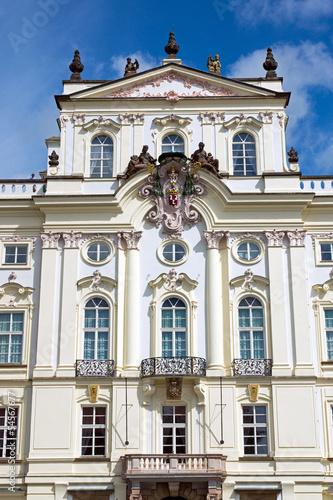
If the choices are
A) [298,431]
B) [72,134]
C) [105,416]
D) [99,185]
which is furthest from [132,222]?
[298,431]

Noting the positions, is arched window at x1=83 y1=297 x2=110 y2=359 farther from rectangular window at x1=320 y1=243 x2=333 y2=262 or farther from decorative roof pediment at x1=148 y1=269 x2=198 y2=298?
rectangular window at x1=320 y1=243 x2=333 y2=262

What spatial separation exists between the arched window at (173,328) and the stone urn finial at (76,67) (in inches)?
425

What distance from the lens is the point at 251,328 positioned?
3047 cm

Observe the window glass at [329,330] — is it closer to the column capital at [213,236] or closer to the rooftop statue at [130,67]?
the column capital at [213,236]

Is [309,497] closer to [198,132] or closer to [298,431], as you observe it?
[298,431]

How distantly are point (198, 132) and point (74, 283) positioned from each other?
8227 mm

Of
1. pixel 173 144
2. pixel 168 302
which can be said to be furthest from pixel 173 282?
pixel 173 144

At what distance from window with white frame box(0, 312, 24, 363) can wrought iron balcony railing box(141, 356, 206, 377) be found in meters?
4.97

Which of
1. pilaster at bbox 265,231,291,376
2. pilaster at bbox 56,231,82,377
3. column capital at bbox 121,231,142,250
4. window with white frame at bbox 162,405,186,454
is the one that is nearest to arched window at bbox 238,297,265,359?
pilaster at bbox 265,231,291,376

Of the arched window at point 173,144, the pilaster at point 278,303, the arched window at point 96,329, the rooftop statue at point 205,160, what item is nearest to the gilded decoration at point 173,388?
the arched window at point 96,329

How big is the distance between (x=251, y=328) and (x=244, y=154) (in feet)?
24.2

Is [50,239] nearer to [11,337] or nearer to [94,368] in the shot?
[11,337]

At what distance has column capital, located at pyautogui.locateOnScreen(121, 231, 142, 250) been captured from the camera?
3139 cm

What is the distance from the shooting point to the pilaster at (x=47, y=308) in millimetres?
29953
